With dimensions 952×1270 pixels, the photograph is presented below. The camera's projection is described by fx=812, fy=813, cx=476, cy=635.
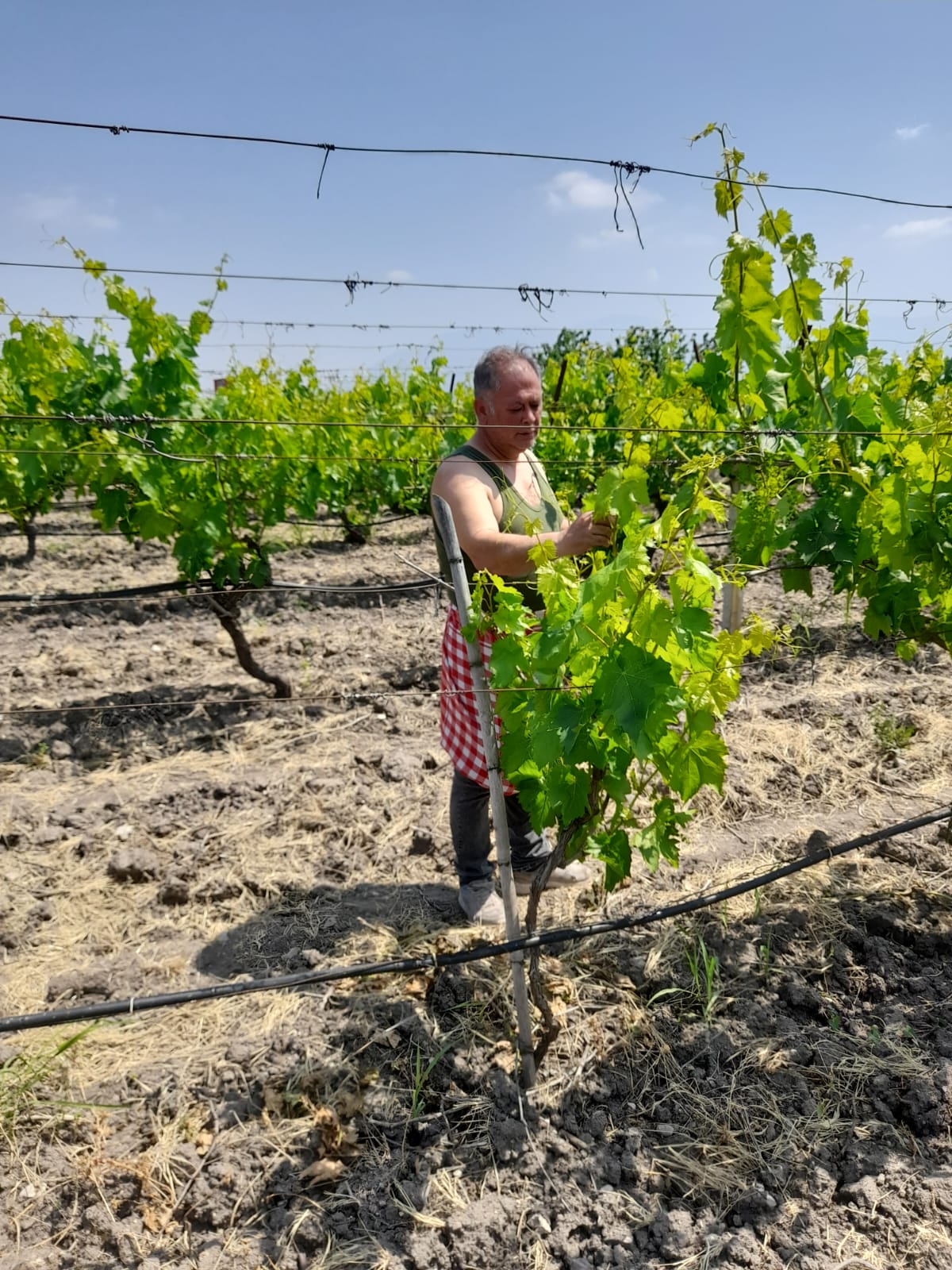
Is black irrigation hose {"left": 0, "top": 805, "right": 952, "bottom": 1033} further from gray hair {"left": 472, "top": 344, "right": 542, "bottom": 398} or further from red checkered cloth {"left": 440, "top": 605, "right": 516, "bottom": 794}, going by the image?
gray hair {"left": 472, "top": 344, "right": 542, "bottom": 398}

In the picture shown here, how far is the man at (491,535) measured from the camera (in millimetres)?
2023

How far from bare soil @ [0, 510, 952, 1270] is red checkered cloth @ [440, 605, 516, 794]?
0.47m

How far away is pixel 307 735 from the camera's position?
3.95 m

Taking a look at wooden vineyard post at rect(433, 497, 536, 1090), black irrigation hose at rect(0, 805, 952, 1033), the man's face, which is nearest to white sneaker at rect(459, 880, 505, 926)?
wooden vineyard post at rect(433, 497, 536, 1090)

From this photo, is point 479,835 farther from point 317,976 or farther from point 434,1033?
point 317,976

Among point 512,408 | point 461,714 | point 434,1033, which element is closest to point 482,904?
point 434,1033

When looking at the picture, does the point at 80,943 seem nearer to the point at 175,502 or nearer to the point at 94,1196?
the point at 94,1196

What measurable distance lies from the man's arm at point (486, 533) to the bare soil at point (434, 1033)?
1.49ft

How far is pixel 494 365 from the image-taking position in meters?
2.19

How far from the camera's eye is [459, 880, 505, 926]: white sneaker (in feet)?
8.51

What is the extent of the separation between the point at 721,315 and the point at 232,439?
3.49 m

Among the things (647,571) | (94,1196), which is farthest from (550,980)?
(647,571)

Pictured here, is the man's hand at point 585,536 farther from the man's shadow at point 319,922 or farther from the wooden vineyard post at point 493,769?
the man's shadow at point 319,922

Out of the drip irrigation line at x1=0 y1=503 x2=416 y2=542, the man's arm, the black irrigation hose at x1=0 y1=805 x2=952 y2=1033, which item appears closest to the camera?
the black irrigation hose at x1=0 y1=805 x2=952 y2=1033
